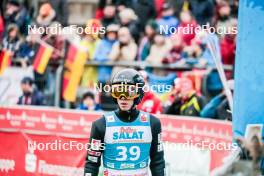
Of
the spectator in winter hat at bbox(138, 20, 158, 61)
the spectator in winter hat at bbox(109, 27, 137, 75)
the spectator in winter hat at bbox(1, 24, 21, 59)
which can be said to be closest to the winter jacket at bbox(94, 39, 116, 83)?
the spectator in winter hat at bbox(109, 27, 137, 75)

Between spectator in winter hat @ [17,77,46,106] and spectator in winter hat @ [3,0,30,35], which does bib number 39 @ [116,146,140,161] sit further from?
spectator in winter hat @ [3,0,30,35]

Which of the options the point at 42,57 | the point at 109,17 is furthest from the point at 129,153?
the point at 109,17

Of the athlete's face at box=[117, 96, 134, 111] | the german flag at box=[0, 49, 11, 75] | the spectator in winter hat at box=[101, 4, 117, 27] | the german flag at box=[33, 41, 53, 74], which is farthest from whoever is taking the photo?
the german flag at box=[0, 49, 11, 75]

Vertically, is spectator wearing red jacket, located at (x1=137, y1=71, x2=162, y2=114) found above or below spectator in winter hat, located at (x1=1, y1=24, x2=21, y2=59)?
below

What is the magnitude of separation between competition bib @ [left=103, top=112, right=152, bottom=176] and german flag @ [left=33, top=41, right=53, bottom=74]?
7833mm

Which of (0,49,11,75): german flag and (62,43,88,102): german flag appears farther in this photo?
(0,49,11,75): german flag

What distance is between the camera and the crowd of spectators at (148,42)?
12703 millimetres

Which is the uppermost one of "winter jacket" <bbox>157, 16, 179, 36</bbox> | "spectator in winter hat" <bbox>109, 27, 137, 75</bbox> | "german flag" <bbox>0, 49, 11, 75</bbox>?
"winter jacket" <bbox>157, 16, 179, 36</bbox>

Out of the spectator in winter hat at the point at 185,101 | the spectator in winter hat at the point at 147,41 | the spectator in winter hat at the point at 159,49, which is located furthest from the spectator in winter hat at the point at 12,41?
the spectator in winter hat at the point at 185,101

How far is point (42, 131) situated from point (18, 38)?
5.26 meters

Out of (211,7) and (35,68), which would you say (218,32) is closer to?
(211,7)

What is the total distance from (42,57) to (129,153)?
806 cm

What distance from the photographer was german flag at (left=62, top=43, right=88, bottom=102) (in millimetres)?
15328

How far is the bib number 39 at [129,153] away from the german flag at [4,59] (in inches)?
339
